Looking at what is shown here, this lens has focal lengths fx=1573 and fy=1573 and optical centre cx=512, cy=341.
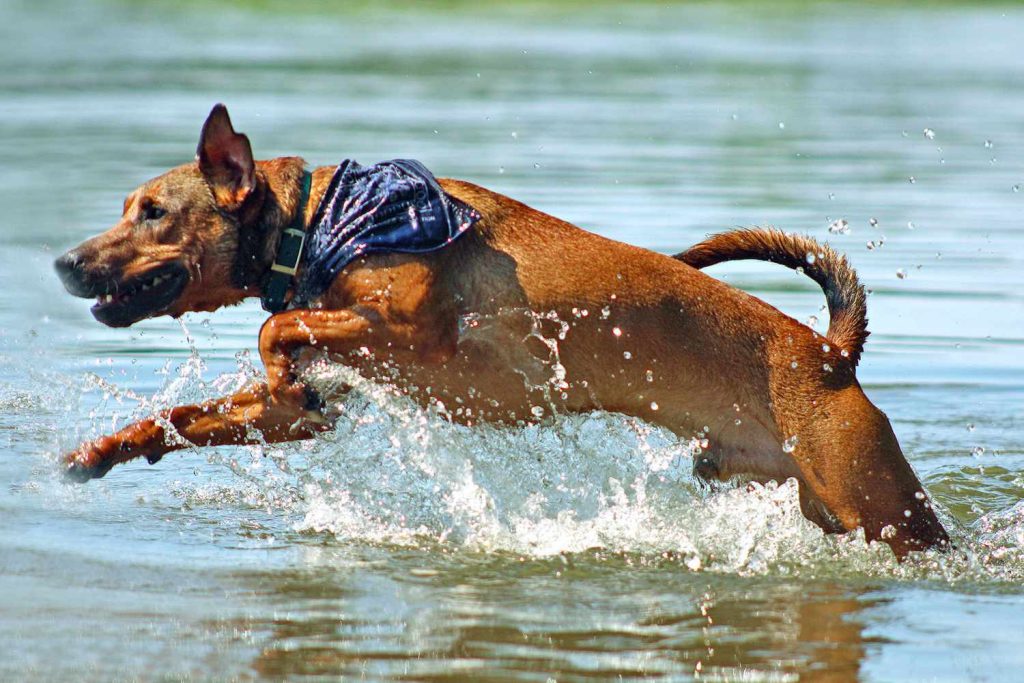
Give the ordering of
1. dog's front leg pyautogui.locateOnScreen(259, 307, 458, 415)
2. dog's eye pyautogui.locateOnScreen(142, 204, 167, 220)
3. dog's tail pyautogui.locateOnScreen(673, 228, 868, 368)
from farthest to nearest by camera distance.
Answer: dog's tail pyautogui.locateOnScreen(673, 228, 868, 368) < dog's eye pyautogui.locateOnScreen(142, 204, 167, 220) < dog's front leg pyautogui.locateOnScreen(259, 307, 458, 415)

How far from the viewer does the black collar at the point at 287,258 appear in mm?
5965

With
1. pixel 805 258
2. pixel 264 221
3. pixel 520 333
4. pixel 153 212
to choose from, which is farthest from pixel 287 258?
pixel 805 258

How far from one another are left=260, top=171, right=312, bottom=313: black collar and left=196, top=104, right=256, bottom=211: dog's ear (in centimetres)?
21

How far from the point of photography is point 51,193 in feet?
42.4

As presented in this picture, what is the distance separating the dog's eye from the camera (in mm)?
5934

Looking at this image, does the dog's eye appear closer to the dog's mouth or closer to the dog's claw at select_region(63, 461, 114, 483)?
the dog's mouth

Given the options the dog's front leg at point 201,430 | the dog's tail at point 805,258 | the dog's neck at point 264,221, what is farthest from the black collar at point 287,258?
the dog's tail at point 805,258

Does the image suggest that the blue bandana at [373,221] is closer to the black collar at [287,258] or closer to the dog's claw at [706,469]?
the black collar at [287,258]

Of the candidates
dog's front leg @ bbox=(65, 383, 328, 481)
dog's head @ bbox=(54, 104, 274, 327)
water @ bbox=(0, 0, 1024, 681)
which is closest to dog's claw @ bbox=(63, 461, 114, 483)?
dog's front leg @ bbox=(65, 383, 328, 481)

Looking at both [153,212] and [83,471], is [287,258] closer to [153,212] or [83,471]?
[153,212]

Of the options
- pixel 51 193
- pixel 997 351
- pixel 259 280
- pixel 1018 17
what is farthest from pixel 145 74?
pixel 1018 17

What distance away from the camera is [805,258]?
6441 mm

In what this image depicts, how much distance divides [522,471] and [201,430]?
1.35 metres

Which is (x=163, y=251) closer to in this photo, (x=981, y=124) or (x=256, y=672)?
(x=256, y=672)
